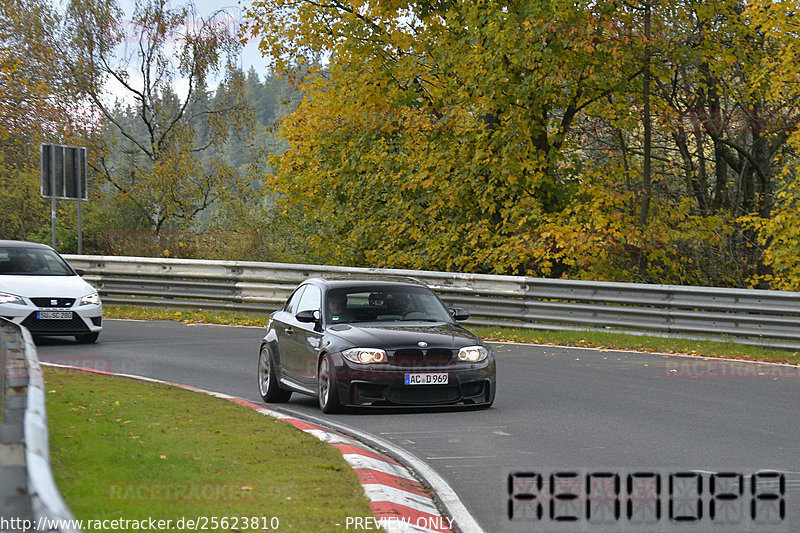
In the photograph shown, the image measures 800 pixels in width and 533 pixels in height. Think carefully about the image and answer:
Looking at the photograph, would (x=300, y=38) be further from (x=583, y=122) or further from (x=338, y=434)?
(x=338, y=434)

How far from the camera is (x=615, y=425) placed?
1104 cm

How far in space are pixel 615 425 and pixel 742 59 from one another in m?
16.3

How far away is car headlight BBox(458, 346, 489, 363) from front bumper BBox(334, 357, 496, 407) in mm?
53

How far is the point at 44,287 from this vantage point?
61.4ft

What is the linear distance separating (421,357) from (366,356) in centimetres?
56

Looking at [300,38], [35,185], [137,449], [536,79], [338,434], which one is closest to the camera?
[137,449]

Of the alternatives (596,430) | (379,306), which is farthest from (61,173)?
(596,430)

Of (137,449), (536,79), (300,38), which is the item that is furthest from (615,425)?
(300,38)

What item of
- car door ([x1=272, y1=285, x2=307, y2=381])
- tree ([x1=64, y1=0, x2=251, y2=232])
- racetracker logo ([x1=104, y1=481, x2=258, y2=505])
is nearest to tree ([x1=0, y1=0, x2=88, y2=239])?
tree ([x1=64, y1=0, x2=251, y2=232])

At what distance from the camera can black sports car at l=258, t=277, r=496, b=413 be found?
11.8 metres

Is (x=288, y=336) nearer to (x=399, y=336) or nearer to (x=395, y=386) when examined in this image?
(x=399, y=336)

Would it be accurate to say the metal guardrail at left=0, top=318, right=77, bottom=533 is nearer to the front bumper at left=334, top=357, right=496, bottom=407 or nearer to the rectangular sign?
the front bumper at left=334, top=357, right=496, bottom=407

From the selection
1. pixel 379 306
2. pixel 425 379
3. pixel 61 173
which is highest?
pixel 61 173

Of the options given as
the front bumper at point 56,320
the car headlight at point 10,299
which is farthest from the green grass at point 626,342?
the car headlight at point 10,299
